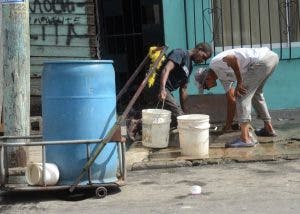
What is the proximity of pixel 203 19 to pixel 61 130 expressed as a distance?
4886 mm

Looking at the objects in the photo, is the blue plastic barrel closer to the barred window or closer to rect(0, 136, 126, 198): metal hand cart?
rect(0, 136, 126, 198): metal hand cart

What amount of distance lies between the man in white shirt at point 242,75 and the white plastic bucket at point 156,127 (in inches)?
30.9

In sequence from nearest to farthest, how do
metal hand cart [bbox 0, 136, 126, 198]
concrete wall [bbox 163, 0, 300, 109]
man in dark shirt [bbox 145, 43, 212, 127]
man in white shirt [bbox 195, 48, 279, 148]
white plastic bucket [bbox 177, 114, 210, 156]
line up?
metal hand cart [bbox 0, 136, 126, 198], white plastic bucket [bbox 177, 114, 210, 156], man in white shirt [bbox 195, 48, 279, 148], man in dark shirt [bbox 145, 43, 212, 127], concrete wall [bbox 163, 0, 300, 109]

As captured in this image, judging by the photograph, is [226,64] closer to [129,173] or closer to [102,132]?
[129,173]

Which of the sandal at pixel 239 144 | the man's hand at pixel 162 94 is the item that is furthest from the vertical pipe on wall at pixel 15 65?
the sandal at pixel 239 144

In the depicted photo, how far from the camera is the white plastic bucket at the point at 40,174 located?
5.75 metres

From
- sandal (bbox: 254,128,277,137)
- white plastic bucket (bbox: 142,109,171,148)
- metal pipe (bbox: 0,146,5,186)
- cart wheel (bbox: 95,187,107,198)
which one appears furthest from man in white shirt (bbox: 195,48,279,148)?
metal pipe (bbox: 0,146,5,186)

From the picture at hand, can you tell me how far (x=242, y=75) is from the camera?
26.0 feet

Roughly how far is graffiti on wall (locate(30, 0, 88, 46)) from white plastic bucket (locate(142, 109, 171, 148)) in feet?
9.83

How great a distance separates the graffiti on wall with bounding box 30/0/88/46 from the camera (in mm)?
10297

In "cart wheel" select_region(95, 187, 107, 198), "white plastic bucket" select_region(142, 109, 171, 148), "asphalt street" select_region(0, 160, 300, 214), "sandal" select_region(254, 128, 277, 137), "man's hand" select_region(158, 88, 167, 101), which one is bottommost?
"asphalt street" select_region(0, 160, 300, 214)

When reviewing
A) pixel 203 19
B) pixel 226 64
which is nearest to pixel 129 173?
pixel 226 64

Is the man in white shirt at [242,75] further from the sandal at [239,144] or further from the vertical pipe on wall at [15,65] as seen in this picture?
the vertical pipe on wall at [15,65]

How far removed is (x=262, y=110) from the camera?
27.6 feet
